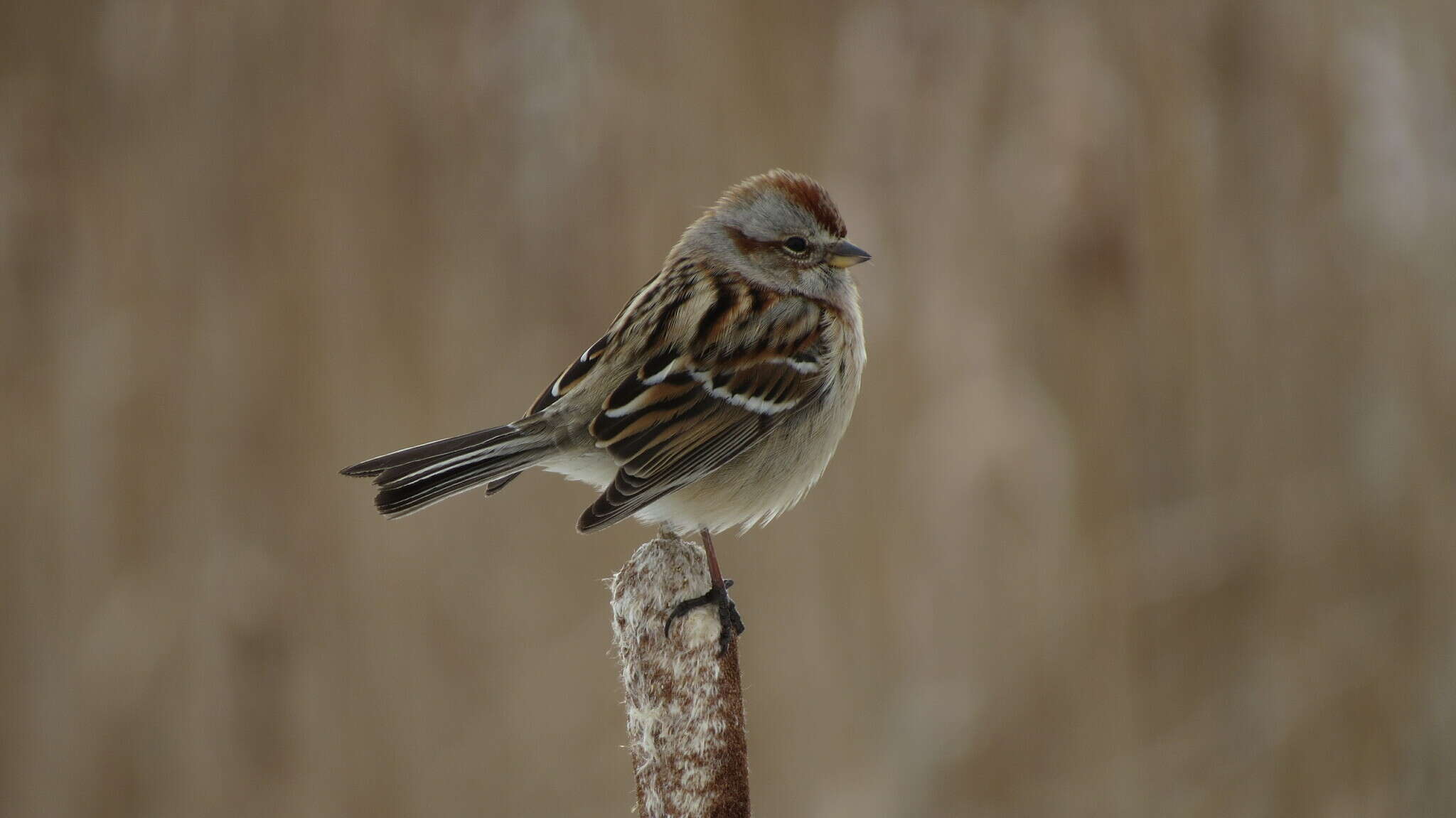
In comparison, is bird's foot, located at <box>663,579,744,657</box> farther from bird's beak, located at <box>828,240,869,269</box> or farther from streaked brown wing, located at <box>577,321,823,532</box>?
bird's beak, located at <box>828,240,869,269</box>

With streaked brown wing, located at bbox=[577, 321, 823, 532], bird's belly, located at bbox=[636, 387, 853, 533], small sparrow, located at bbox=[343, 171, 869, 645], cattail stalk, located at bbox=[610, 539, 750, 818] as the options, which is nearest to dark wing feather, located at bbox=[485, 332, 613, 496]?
small sparrow, located at bbox=[343, 171, 869, 645]

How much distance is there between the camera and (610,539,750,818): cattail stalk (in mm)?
1603

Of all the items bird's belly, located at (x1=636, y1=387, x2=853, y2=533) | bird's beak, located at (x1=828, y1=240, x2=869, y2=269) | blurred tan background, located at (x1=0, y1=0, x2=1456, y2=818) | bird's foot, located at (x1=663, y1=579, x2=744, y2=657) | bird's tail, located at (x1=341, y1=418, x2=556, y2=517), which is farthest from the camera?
blurred tan background, located at (x1=0, y1=0, x2=1456, y2=818)

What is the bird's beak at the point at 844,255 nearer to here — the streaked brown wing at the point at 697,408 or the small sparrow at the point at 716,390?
the small sparrow at the point at 716,390

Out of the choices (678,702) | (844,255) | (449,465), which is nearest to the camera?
(678,702)

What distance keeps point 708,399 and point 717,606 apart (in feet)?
2.25

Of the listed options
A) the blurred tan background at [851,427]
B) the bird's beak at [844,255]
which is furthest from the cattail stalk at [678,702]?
the blurred tan background at [851,427]

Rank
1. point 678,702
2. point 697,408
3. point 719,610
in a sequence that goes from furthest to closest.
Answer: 1. point 697,408
2. point 719,610
3. point 678,702

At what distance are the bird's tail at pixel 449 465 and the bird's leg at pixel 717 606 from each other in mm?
411

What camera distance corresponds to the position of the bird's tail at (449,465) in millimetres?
2201

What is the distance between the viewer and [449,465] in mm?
2318

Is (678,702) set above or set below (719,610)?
below

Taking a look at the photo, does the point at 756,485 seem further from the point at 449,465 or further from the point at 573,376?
the point at 449,465

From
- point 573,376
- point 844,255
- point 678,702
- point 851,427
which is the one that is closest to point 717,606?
point 678,702
